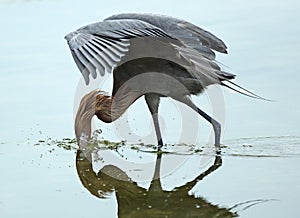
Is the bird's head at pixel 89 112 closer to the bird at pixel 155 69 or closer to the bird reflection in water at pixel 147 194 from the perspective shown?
the bird at pixel 155 69

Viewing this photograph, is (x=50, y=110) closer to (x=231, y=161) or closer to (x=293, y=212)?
(x=231, y=161)

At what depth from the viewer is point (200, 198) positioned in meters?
5.07

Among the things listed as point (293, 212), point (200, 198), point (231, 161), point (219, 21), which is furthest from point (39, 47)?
point (293, 212)

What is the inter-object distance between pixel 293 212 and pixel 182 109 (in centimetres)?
267

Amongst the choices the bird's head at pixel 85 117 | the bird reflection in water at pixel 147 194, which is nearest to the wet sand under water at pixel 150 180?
the bird reflection in water at pixel 147 194

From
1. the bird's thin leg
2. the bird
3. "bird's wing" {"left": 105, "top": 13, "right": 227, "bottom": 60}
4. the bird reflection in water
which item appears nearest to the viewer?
the bird reflection in water

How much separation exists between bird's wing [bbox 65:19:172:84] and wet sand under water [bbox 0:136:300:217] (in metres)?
0.80

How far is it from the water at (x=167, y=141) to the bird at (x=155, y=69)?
0.21 metres

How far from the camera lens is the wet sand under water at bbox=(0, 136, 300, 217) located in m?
4.90

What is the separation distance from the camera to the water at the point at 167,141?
5.05 m

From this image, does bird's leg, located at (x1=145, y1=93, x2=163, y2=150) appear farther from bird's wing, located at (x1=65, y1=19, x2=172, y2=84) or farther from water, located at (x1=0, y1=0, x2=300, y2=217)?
bird's wing, located at (x1=65, y1=19, x2=172, y2=84)

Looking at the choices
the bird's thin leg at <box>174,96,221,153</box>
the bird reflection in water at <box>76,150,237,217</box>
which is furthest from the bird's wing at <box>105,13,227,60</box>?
the bird reflection in water at <box>76,150,237,217</box>

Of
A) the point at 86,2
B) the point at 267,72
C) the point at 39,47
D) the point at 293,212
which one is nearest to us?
the point at 293,212

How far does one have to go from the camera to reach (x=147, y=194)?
5.29 m
